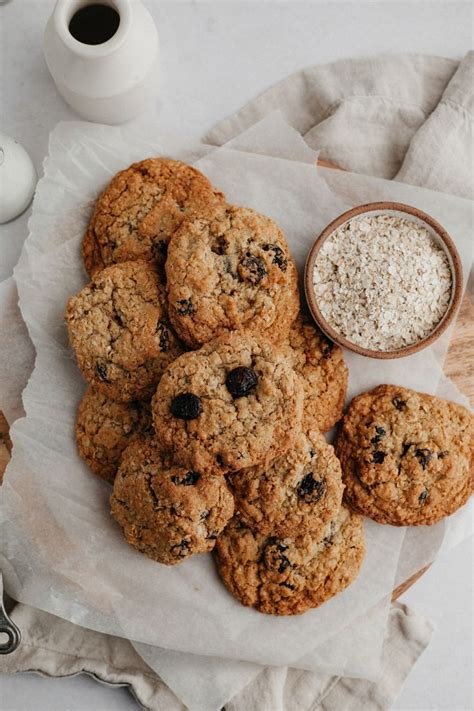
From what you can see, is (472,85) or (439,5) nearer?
(472,85)

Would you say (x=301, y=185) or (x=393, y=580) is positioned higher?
(x=301, y=185)

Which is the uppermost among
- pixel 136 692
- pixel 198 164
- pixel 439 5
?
pixel 439 5

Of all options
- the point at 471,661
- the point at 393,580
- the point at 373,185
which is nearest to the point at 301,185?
the point at 373,185

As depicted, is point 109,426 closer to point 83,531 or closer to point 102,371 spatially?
point 102,371

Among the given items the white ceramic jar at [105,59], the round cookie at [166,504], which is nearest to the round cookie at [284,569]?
the round cookie at [166,504]

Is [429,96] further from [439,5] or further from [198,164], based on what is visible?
[198,164]

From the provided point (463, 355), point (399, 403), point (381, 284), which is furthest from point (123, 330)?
point (463, 355)
